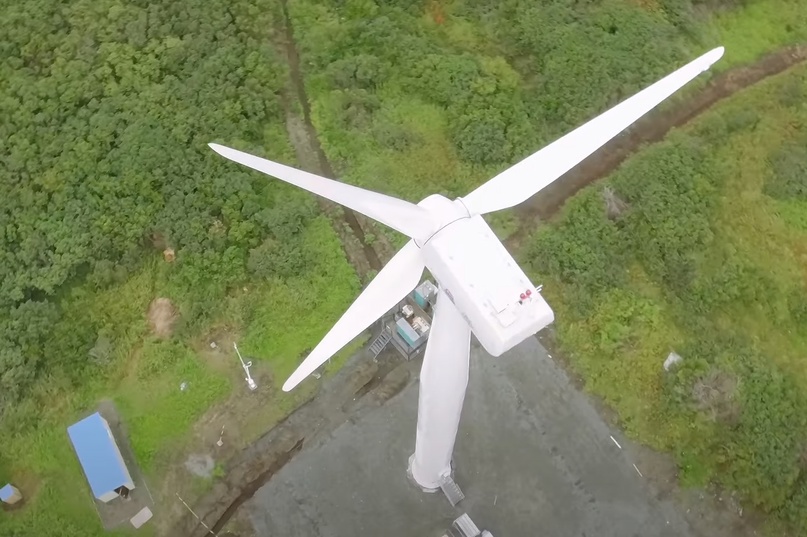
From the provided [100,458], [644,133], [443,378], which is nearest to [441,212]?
[443,378]

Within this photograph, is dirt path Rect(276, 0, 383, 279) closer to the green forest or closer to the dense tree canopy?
the green forest

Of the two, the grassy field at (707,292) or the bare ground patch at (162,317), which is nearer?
the grassy field at (707,292)

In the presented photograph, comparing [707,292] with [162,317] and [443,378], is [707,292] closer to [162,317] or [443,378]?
[443,378]

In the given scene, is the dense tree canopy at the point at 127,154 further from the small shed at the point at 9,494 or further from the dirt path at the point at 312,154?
the small shed at the point at 9,494

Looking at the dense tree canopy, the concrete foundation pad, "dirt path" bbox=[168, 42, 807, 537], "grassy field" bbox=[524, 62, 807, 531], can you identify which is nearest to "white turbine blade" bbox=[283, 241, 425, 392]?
the concrete foundation pad

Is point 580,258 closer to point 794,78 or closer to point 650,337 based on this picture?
point 650,337

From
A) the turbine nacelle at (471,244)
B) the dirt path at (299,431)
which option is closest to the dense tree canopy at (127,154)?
the dirt path at (299,431)
